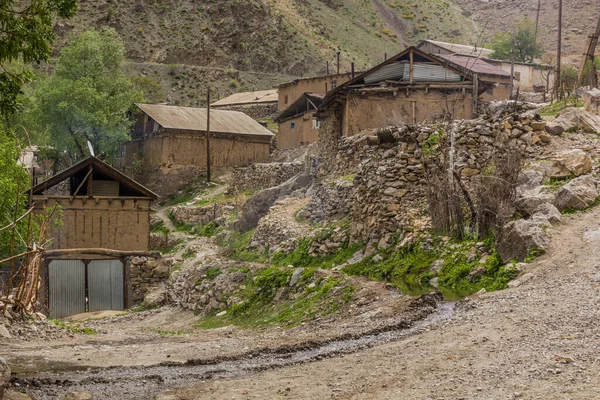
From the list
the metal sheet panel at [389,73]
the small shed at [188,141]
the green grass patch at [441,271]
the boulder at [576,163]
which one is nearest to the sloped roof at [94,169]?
the metal sheet panel at [389,73]

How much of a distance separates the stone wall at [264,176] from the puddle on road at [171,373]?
28.5 meters

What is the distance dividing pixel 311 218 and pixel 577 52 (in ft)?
245

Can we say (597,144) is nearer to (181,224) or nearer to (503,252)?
(503,252)

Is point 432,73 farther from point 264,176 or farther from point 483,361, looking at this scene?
point 483,361

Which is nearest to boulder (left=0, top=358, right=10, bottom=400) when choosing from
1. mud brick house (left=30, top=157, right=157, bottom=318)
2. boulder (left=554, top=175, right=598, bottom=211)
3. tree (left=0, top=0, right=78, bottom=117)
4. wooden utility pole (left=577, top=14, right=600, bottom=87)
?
tree (left=0, top=0, right=78, bottom=117)

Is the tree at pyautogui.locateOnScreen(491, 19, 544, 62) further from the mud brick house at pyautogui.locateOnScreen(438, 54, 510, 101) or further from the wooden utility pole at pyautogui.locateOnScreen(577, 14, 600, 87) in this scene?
A: the wooden utility pole at pyautogui.locateOnScreen(577, 14, 600, 87)

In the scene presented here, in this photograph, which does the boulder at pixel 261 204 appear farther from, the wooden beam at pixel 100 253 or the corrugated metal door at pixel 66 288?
the corrugated metal door at pixel 66 288

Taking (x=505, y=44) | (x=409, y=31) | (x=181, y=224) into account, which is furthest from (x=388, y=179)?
(x=409, y=31)

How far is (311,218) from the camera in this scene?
26406mm

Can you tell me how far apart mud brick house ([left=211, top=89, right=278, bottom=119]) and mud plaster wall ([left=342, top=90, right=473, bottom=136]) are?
34.4 metres

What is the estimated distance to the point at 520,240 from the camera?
14477mm

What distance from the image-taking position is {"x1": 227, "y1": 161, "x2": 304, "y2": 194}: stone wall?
1613 inches

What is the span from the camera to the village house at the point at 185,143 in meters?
49.7

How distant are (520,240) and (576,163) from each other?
3.71m
